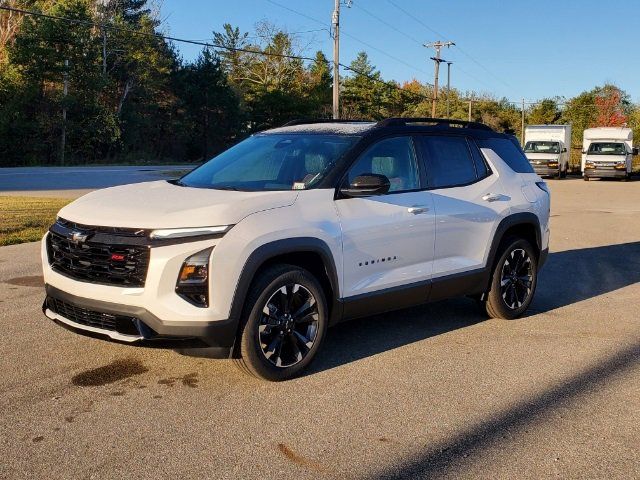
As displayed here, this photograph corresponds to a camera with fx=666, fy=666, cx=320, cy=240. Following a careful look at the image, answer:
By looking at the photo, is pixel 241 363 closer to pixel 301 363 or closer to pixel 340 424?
pixel 301 363

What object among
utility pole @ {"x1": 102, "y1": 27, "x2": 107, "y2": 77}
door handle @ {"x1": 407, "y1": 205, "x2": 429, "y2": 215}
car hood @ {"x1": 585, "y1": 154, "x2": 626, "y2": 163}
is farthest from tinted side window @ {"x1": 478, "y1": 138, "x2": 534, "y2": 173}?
utility pole @ {"x1": 102, "y1": 27, "x2": 107, "y2": 77}

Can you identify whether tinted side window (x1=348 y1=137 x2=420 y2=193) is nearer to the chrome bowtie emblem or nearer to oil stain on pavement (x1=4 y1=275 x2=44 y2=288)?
the chrome bowtie emblem

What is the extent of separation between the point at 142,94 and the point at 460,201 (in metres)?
49.1

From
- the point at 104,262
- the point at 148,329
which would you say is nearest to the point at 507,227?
the point at 148,329

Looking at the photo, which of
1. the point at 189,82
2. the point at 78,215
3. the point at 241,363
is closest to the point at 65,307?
the point at 78,215

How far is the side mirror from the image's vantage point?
15.7 feet

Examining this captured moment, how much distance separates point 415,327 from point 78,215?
3.15 m

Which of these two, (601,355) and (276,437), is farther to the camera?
(601,355)

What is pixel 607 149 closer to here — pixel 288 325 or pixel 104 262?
pixel 288 325

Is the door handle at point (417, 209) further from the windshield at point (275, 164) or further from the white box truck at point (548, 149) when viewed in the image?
the white box truck at point (548, 149)

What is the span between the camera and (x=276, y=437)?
3734 millimetres

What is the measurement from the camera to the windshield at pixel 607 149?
36.1 m

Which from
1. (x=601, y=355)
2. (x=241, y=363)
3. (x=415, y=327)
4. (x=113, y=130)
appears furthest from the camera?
(x=113, y=130)

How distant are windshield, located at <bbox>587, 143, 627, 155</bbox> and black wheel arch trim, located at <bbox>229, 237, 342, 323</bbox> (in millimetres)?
35139
